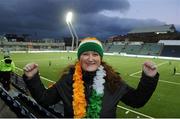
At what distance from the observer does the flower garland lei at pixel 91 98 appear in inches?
158

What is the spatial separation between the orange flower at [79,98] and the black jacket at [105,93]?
7cm

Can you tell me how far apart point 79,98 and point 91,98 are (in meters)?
0.17

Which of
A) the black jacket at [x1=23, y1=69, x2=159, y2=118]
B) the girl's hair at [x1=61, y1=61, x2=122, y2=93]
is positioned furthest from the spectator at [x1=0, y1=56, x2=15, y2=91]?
the black jacket at [x1=23, y1=69, x2=159, y2=118]

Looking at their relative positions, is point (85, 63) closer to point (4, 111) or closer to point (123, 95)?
point (123, 95)

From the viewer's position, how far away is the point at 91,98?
13.5 ft

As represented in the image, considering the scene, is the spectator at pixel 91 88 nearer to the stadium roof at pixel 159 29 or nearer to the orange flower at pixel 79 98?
the orange flower at pixel 79 98

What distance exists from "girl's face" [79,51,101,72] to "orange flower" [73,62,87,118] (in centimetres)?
16

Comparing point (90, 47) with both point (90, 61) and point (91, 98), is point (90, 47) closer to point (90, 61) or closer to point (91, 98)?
point (90, 61)

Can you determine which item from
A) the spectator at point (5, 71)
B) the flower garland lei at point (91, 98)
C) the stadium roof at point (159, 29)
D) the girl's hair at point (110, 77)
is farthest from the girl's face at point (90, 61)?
the stadium roof at point (159, 29)

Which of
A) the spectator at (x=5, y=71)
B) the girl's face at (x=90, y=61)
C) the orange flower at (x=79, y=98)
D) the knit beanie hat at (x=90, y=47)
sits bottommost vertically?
the spectator at (x=5, y=71)

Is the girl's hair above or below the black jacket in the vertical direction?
above

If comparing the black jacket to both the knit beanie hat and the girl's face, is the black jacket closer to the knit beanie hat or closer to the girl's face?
the girl's face

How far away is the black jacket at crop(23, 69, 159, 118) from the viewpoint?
398cm

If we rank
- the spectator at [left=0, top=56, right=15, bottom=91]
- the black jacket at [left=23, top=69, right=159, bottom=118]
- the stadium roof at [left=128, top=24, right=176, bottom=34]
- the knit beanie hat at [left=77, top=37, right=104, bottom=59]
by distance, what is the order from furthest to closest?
the stadium roof at [left=128, top=24, right=176, bottom=34]
the spectator at [left=0, top=56, right=15, bottom=91]
the knit beanie hat at [left=77, top=37, right=104, bottom=59]
the black jacket at [left=23, top=69, right=159, bottom=118]
